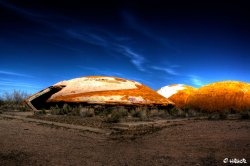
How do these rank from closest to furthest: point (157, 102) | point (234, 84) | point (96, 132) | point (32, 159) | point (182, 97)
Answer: point (32, 159)
point (96, 132)
point (157, 102)
point (234, 84)
point (182, 97)

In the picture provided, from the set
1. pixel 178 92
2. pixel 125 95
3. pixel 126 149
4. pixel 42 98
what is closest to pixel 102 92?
pixel 125 95

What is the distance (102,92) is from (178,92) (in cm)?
769

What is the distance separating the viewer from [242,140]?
4184 millimetres

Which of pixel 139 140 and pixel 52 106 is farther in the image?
pixel 52 106

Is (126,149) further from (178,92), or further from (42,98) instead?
(178,92)

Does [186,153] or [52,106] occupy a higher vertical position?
[52,106]

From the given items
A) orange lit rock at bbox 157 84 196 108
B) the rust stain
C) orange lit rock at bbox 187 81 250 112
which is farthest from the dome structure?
orange lit rock at bbox 157 84 196 108

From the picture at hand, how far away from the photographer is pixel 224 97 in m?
12.7

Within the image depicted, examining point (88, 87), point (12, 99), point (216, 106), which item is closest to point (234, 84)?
A: point (216, 106)

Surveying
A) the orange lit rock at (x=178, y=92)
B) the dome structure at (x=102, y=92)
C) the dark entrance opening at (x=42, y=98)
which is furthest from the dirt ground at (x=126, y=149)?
the orange lit rock at (x=178, y=92)

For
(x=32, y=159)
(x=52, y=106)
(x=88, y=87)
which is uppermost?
(x=88, y=87)

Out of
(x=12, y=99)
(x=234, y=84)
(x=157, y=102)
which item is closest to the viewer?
(x=157, y=102)

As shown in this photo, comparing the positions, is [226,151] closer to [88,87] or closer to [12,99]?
[88,87]

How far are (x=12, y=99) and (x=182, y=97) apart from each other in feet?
47.7
